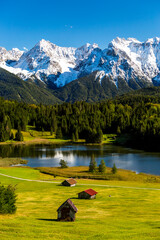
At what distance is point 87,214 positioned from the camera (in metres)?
42.8

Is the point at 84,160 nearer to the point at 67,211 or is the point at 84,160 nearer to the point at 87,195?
the point at 87,195

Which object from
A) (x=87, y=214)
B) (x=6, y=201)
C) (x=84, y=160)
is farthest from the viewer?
(x=84, y=160)

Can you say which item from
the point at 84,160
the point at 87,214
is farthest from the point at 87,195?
the point at 84,160

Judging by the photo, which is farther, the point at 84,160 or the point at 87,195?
the point at 84,160

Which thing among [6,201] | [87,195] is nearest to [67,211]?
[6,201]

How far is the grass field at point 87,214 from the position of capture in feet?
92.7

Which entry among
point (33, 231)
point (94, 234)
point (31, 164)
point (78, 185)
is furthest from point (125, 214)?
point (31, 164)

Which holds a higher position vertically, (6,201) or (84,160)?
(6,201)

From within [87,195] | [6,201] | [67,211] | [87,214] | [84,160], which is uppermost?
[6,201]

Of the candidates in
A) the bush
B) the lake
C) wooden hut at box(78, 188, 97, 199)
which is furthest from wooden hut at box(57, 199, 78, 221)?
the lake

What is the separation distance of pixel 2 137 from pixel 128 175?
12630 cm

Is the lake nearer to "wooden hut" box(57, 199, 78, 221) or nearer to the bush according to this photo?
"wooden hut" box(57, 199, 78, 221)

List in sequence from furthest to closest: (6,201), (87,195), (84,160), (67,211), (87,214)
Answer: (84,160), (87,195), (87,214), (6,201), (67,211)

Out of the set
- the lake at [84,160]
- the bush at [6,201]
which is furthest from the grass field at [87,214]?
the lake at [84,160]
